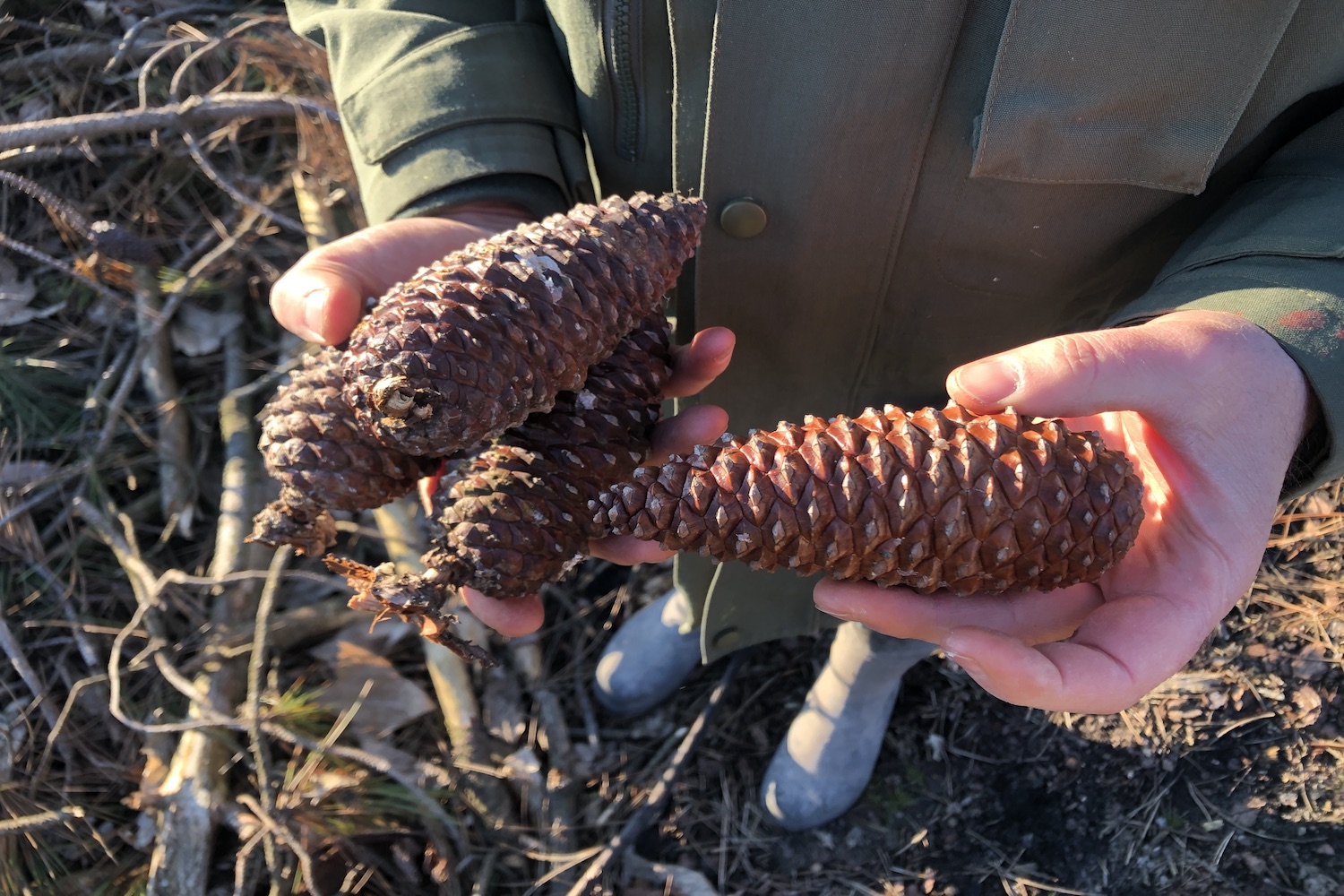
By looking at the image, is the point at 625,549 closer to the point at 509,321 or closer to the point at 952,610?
the point at 509,321

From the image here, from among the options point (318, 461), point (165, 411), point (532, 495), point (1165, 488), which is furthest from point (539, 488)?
point (165, 411)

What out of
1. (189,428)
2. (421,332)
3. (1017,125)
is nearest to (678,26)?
(1017,125)

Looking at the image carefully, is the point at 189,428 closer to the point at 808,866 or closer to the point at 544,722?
the point at 544,722

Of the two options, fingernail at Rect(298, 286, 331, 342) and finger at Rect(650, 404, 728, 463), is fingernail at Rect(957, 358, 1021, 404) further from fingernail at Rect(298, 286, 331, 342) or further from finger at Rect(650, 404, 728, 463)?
fingernail at Rect(298, 286, 331, 342)

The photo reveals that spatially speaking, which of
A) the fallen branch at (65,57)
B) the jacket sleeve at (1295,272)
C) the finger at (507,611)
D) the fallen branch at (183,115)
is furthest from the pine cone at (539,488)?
the fallen branch at (65,57)

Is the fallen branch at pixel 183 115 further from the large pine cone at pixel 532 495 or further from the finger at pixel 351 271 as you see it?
the large pine cone at pixel 532 495

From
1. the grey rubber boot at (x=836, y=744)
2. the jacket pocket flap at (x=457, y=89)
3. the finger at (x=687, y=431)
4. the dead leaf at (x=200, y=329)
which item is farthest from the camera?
the dead leaf at (x=200, y=329)
